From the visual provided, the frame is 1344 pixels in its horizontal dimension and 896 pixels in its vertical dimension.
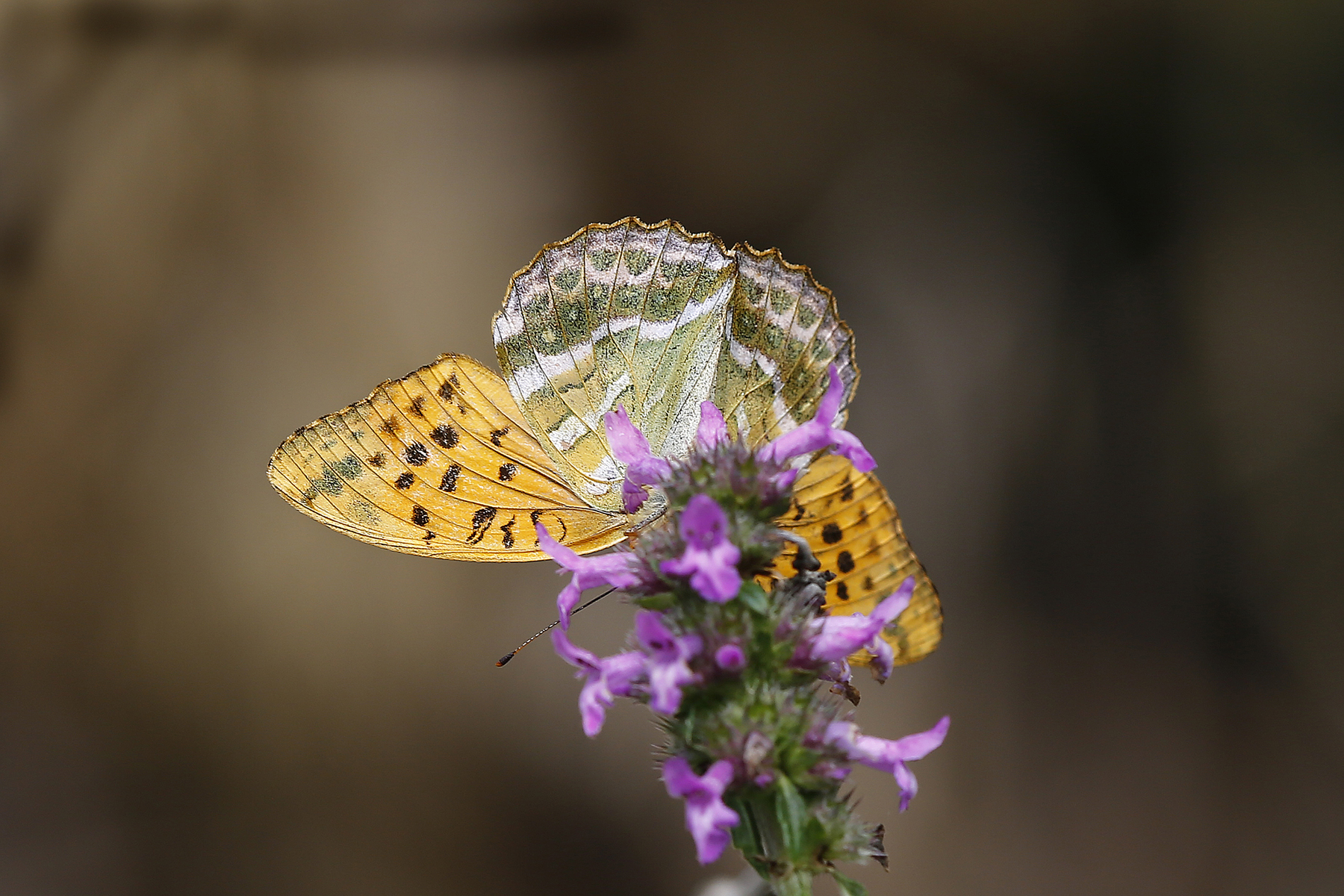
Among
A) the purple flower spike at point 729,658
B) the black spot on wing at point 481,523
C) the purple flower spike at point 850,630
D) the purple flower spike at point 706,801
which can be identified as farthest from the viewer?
the black spot on wing at point 481,523

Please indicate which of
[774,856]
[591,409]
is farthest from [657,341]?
[774,856]

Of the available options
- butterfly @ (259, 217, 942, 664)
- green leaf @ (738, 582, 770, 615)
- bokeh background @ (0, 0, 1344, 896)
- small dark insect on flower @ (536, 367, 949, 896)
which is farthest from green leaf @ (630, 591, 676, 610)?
bokeh background @ (0, 0, 1344, 896)

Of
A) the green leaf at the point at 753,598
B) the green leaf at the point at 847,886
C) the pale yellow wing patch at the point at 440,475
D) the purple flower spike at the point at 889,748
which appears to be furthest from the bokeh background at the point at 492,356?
the green leaf at the point at 753,598

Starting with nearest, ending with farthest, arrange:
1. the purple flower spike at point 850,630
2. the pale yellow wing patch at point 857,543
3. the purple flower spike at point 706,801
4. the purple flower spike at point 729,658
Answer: the purple flower spike at point 706,801
the purple flower spike at point 729,658
the purple flower spike at point 850,630
the pale yellow wing patch at point 857,543

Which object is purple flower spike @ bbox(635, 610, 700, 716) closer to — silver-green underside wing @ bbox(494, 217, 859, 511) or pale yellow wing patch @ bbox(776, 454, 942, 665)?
pale yellow wing patch @ bbox(776, 454, 942, 665)

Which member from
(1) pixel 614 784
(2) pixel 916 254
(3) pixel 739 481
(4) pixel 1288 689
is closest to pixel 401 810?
(1) pixel 614 784

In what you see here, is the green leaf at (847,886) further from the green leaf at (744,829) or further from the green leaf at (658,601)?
the green leaf at (658,601)

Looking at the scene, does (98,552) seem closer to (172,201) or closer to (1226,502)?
(172,201)

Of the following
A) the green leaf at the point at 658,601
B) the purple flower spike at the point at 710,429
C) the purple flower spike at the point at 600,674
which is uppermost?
the purple flower spike at the point at 710,429
